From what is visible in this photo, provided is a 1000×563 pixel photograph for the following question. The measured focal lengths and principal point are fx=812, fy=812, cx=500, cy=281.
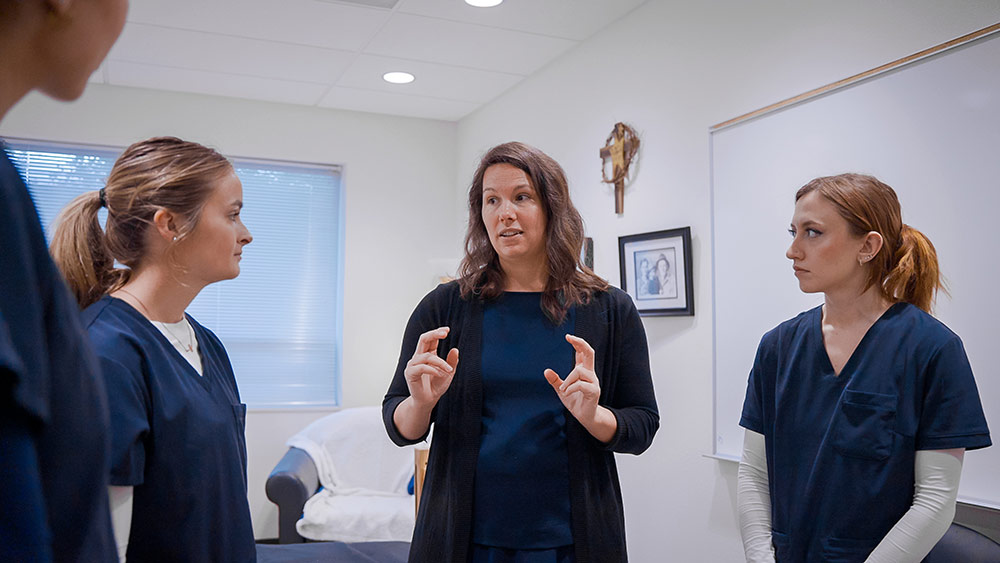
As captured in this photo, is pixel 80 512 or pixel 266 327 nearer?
pixel 80 512

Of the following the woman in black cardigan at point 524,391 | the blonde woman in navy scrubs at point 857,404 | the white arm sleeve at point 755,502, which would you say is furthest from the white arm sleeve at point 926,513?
the woman in black cardigan at point 524,391

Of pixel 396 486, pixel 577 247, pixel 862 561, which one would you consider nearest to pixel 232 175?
pixel 577 247

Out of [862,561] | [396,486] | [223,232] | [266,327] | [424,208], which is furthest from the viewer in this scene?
[424,208]

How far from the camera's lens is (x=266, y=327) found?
506 centimetres

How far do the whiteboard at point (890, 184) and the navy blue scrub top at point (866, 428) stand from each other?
0.60m

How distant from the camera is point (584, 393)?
4.70 ft

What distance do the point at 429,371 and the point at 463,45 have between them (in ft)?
9.35

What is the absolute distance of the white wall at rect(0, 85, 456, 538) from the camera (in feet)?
15.5

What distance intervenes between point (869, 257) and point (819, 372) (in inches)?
10.3

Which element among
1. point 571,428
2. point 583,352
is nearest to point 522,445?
point 571,428

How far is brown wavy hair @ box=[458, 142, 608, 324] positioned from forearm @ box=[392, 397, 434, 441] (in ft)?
0.83

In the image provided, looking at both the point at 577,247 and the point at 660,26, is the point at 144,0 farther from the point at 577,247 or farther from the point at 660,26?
the point at 577,247

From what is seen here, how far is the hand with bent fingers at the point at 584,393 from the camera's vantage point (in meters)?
1.43

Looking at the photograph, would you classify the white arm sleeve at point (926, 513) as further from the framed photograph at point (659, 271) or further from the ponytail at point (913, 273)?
the framed photograph at point (659, 271)
